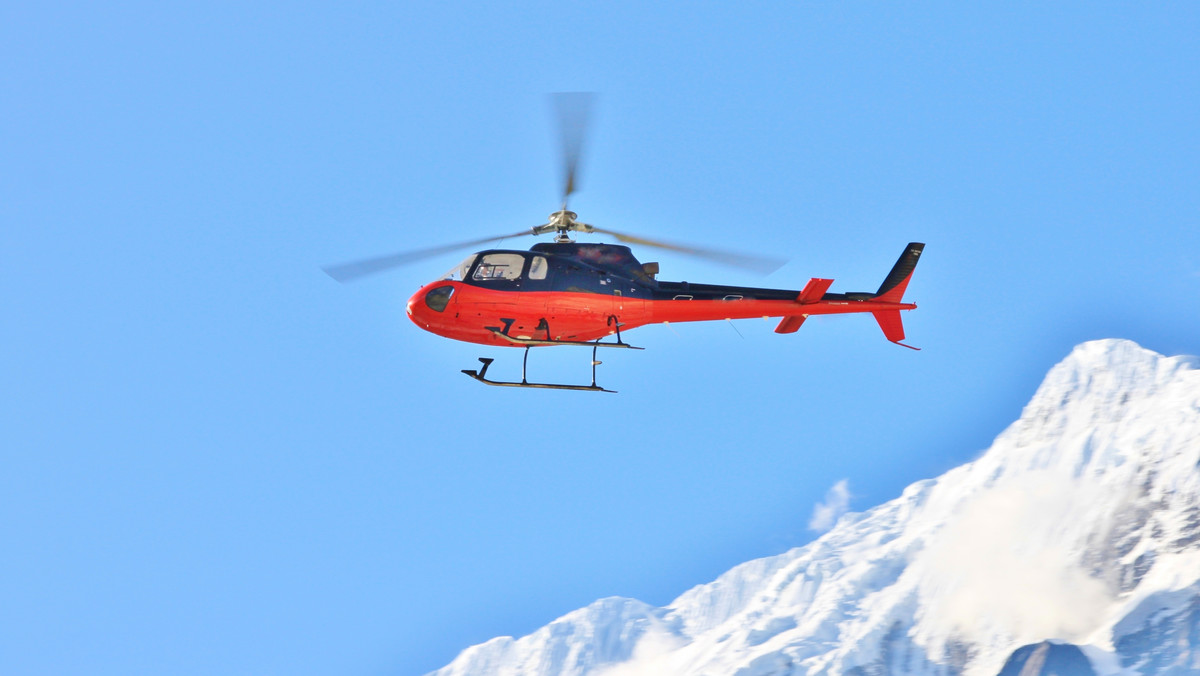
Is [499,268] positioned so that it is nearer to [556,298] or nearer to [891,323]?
[556,298]

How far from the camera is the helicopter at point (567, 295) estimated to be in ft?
84.7

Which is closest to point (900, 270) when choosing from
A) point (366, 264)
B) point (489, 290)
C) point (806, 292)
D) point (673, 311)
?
point (806, 292)

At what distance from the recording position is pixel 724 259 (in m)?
25.1

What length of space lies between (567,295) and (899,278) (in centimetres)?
843

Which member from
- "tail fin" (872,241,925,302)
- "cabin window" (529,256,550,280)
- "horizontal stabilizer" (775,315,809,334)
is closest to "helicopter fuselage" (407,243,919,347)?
"cabin window" (529,256,550,280)

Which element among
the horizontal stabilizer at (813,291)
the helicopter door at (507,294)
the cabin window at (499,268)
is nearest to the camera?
the helicopter door at (507,294)

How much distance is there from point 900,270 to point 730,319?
4.66m

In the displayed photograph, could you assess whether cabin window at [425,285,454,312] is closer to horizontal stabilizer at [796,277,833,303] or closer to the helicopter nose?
the helicopter nose

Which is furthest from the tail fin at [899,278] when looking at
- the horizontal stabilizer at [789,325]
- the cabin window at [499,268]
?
the cabin window at [499,268]

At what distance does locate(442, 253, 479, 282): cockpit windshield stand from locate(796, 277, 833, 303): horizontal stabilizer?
736 cm

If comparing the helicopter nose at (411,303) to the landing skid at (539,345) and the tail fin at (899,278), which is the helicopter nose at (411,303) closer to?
the landing skid at (539,345)

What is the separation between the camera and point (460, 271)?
26125 mm

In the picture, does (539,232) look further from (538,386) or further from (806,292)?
(806,292)

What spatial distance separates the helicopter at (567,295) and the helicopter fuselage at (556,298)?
0.07 feet
